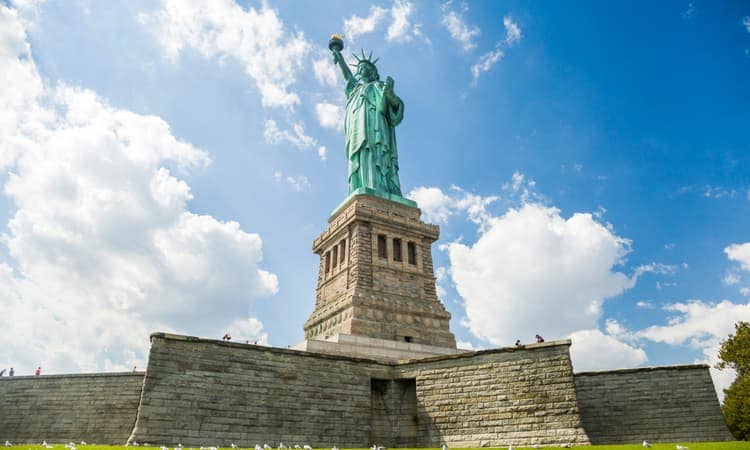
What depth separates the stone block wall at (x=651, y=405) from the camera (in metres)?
16.1

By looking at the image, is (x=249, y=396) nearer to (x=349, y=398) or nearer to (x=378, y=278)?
(x=349, y=398)

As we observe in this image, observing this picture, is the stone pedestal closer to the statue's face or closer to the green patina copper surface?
the green patina copper surface

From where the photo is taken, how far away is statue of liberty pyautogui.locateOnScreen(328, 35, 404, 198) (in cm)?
3478

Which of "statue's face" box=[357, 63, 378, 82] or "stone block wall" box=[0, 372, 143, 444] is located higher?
"statue's face" box=[357, 63, 378, 82]

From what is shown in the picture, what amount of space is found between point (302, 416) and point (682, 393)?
40.7 ft

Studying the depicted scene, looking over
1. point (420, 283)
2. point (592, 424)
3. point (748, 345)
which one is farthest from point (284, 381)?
point (748, 345)

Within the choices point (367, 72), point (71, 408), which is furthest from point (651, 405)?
point (367, 72)

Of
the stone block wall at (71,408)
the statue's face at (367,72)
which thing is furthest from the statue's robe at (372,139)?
the stone block wall at (71,408)

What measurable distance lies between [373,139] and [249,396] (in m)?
23.1

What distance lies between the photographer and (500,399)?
15734 mm

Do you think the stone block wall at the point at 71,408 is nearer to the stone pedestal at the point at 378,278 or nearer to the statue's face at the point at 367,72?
the stone pedestal at the point at 378,278

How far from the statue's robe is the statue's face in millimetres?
1943

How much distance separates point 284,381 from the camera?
16.5 m

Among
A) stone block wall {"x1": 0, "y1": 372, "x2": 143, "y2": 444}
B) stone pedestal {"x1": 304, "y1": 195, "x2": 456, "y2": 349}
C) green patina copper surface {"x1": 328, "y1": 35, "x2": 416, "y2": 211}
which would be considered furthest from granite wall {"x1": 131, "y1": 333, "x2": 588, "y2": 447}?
green patina copper surface {"x1": 328, "y1": 35, "x2": 416, "y2": 211}
